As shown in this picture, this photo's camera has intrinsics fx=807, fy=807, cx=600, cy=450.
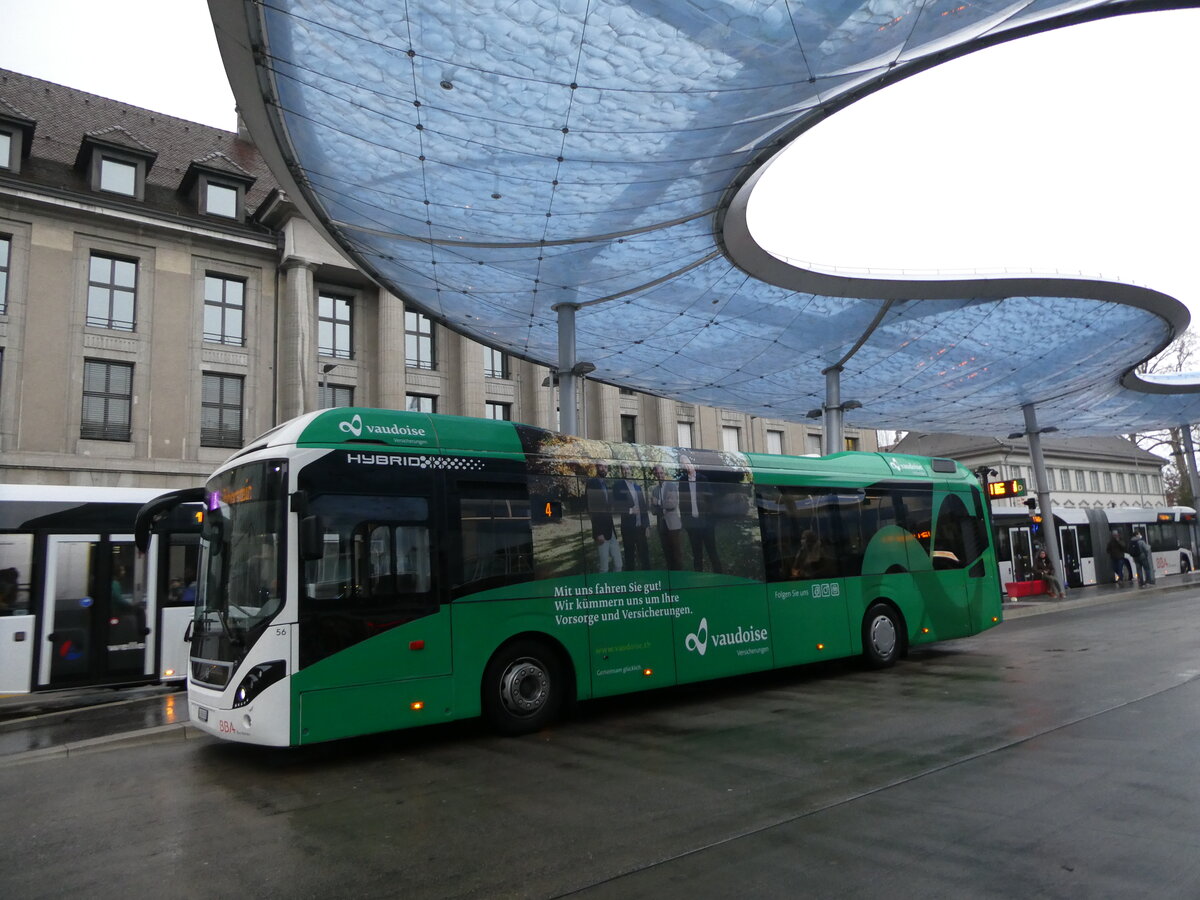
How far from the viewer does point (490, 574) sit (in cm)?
852

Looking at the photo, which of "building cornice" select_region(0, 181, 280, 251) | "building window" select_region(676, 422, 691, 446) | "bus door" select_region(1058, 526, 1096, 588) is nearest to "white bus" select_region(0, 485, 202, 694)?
"building cornice" select_region(0, 181, 280, 251)

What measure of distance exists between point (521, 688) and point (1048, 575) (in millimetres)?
24052

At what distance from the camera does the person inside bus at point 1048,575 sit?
2606 cm

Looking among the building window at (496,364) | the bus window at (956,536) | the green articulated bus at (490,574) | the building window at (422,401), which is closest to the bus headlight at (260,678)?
the green articulated bus at (490,574)

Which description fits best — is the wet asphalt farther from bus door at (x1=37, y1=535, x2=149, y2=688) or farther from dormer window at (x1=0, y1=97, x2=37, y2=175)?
dormer window at (x1=0, y1=97, x2=37, y2=175)

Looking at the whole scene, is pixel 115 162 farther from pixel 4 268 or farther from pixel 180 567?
pixel 180 567

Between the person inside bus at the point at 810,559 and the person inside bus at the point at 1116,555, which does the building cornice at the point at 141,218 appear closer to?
the person inside bus at the point at 810,559

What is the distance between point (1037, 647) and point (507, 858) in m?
12.4

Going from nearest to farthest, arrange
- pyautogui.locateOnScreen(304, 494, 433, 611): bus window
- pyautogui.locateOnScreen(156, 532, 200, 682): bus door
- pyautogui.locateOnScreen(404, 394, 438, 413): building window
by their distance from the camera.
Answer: pyautogui.locateOnScreen(304, 494, 433, 611): bus window < pyautogui.locateOnScreen(156, 532, 200, 682): bus door < pyautogui.locateOnScreen(404, 394, 438, 413): building window

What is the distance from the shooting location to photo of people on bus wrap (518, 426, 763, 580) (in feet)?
30.1

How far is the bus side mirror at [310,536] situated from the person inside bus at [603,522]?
3.25 metres

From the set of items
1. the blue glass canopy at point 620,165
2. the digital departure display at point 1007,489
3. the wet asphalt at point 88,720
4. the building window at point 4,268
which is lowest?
the wet asphalt at point 88,720

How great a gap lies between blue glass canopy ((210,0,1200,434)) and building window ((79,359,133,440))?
14.8 m

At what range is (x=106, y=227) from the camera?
2852 cm
